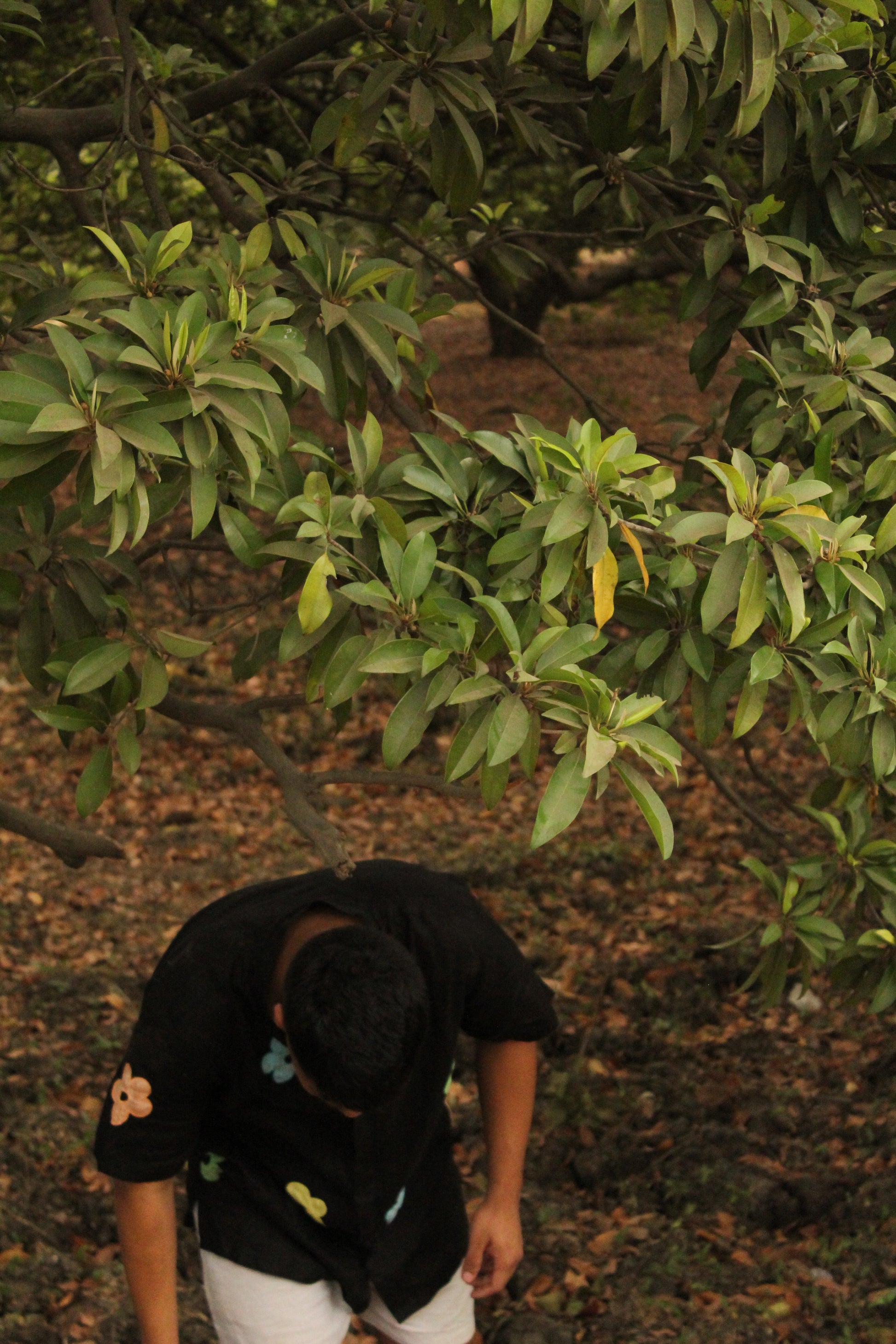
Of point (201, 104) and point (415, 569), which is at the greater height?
point (201, 104)

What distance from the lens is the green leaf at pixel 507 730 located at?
154 centimetres

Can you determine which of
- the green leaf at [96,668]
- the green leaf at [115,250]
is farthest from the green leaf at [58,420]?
the green leaf at [96,668]

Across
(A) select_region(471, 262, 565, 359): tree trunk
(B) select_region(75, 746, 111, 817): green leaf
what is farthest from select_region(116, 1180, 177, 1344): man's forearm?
(A) select_region(471, 262, 565, 359): tree trunk

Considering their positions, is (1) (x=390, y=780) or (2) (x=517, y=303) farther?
(2) (x=517, y=303)

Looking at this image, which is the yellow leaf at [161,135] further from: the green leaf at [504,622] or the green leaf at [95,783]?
the green leaf at [504,622]

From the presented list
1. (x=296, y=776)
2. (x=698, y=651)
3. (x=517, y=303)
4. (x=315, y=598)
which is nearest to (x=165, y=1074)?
→ (x=296, y=776)

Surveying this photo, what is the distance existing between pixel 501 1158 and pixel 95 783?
1.23 meters

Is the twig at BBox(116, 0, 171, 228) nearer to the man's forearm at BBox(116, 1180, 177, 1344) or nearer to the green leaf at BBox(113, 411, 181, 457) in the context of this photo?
the green leaf at BBox(113, 411, 181, 457)

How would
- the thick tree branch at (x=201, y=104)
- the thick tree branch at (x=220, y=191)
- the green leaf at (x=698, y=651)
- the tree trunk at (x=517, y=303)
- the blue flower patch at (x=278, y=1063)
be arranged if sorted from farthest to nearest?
the tree trunk at (x=517, y=303)
the thick tree branch at (x=201, y=104)
the thick tree branch at (x=220, y=191)
the blue flower patch at (x=278, y=1063)
the green leaf at (x=698, y=651)

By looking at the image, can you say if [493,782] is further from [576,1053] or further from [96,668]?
[576,1053]

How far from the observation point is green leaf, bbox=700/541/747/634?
5.39ft

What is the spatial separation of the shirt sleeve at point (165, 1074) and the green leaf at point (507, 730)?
1.01 meters

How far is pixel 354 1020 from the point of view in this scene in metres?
1.99

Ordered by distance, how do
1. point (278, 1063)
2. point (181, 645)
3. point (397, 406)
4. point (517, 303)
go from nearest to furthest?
point (181, 645), point (278, 1063), point (397, 406), point (517, 303)
